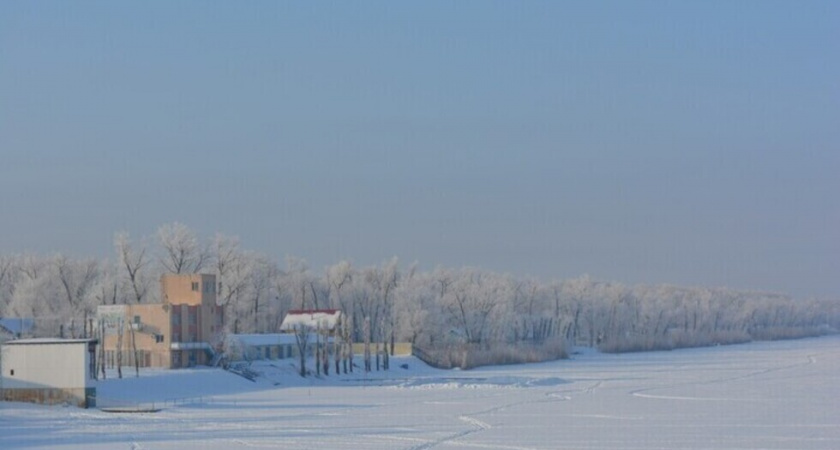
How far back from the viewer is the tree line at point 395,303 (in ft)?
295

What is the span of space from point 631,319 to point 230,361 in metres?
85.9

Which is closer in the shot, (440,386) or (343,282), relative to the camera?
(440,386)

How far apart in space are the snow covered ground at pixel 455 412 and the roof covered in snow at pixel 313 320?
34.4ft

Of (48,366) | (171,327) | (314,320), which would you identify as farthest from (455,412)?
(314,320)

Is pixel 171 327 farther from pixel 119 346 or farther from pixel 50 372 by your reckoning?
pixel 50 372

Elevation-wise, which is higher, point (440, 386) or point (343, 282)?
point (343, 282)

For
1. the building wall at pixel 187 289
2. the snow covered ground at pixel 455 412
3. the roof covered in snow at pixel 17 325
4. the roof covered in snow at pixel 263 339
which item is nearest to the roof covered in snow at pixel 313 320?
the roof covered in snow at pixel 263 339

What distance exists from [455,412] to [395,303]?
63841 millimetres

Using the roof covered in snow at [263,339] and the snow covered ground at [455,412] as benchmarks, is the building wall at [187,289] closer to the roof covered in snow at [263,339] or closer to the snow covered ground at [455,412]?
the roof covered in snow at [263,339]

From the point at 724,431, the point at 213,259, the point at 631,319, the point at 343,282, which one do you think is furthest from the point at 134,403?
the point at 631,319

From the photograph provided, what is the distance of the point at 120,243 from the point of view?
8769 centimetres

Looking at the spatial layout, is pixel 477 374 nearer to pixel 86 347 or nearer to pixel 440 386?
pixel 440 386

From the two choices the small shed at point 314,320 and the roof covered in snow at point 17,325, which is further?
the small shed at point 314,320

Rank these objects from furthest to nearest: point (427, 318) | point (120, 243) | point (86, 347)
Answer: point (427, 318) → point (120, 243) → point (86, 347)
